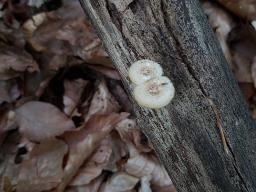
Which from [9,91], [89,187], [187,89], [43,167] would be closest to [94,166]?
[89,187]

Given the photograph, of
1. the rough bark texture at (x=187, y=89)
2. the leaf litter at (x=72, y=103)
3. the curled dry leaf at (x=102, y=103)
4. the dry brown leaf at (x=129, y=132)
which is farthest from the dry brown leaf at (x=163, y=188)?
the rough bark texture at (x=187, y=89)

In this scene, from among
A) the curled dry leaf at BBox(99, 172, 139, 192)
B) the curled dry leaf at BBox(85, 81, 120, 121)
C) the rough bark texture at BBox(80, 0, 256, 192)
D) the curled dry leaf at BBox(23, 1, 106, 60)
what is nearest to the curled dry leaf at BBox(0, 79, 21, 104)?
the curled dry leaf at BBox(23, 1, 106, 60)

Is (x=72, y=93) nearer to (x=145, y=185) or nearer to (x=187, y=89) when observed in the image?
(x=145, y=185)

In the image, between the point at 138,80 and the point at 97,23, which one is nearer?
the point at 138,80

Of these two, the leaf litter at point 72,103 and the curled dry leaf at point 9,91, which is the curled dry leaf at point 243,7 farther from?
the curled dry leaf at point 9,91

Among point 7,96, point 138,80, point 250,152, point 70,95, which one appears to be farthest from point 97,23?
point 7,96

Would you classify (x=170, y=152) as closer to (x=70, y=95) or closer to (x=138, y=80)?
(x=138, y=80)
